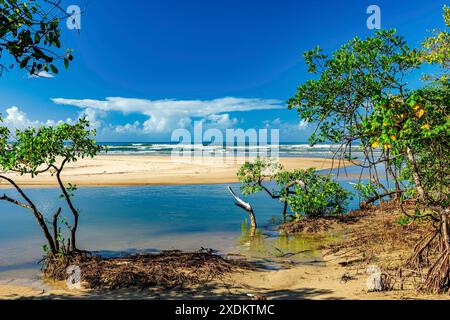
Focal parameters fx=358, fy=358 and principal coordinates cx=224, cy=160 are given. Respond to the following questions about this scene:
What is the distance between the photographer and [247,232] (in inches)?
610

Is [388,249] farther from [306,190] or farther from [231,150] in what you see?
[231,150]

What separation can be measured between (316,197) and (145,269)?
29.8 feet

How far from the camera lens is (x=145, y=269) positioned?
30.8 ft

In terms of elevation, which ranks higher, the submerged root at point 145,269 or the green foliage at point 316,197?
the green foliage at point 316,197

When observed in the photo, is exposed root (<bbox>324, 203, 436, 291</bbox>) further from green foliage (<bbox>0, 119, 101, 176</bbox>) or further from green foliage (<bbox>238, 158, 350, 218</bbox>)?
green foliage (<bbox>0, 119, 101, 176</bbox>)

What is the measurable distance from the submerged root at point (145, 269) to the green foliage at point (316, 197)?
6594 mm

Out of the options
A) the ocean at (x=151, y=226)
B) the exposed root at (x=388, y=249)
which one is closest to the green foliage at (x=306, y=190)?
the ocean at (x=151, y=226)

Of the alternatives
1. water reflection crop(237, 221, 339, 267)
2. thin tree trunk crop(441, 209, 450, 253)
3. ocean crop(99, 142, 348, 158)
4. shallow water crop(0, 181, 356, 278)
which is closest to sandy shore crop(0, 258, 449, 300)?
thin tree trunk crop(441, 209, 450, 253)

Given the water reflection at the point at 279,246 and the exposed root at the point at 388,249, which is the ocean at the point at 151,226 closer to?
the water reflection at the point at 279,246

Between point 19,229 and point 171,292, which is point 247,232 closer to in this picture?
point 171,292

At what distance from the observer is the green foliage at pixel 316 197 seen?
16281mm
